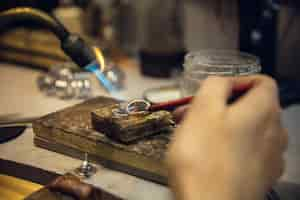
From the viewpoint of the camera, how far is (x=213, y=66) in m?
0.87

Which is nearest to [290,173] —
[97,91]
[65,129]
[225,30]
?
[65,129]

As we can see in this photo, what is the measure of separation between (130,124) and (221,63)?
0.32 meters

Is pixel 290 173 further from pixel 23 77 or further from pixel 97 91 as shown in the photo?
pixel 23 77

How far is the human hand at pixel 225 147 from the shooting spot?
47 centimetres

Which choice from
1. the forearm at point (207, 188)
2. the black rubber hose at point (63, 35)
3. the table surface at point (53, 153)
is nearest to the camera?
the forearm at point (207, 188)

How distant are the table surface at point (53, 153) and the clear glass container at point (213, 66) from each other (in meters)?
0.17

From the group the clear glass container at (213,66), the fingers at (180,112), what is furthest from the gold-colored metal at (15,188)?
the clear glass container at (213,66)

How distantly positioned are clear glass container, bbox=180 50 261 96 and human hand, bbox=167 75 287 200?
340mm

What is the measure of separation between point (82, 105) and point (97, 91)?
1.18ft

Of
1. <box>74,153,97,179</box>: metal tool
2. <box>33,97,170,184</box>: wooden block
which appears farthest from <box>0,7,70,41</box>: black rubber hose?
<box>74,153,97,179</box>: metal tool

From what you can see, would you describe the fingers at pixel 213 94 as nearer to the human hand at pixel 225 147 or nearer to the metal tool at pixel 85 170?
the human hand at pixel 225 147

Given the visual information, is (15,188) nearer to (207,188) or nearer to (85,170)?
(85,170)

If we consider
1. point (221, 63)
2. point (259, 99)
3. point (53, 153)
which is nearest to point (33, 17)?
point (53, 153)

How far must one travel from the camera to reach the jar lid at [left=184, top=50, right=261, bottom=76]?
33.9 inches
